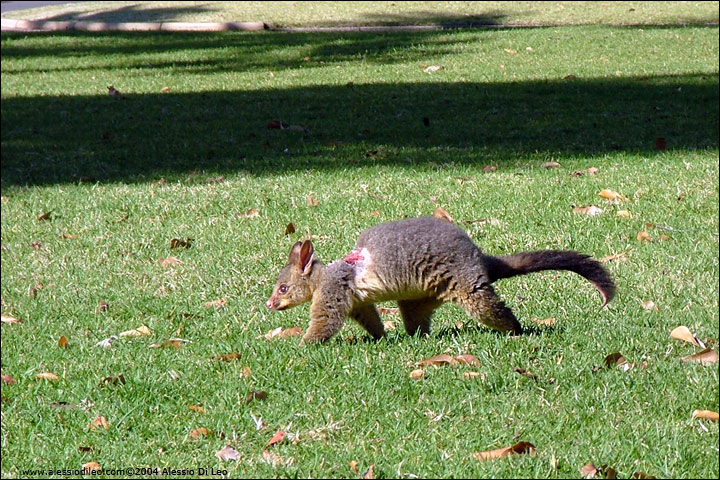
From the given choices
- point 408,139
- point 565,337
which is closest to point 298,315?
point 565,337

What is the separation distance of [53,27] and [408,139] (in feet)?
50.4

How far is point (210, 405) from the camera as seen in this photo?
14.3ft

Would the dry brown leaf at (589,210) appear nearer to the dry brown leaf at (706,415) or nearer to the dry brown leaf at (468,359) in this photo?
the dry brown leaf at (468,359)

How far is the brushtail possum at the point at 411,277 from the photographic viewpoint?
4773 mm

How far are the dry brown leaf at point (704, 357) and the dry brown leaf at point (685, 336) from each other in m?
0.17

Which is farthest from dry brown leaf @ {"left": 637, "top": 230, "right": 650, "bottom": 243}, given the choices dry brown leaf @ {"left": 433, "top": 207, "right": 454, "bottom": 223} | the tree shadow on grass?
the tree shadow on grass

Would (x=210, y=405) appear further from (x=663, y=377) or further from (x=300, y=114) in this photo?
(x=300, y=114)

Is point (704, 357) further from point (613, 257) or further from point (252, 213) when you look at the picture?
point (252, 213)

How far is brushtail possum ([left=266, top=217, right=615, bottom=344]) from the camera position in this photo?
188 inches

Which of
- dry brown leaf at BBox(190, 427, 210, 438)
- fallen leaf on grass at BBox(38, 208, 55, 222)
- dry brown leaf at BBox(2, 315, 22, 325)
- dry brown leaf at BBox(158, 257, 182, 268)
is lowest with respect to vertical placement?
dry brown leaf at BBox(2, 315, 22, 325)

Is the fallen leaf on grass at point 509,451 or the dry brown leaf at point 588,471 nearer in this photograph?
the dry brown leaf at point 588,471

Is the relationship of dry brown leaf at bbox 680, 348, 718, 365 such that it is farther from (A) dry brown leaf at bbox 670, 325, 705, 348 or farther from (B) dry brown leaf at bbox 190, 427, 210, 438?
(B) dry brown leaf at bbox 190, 427, 210, 438

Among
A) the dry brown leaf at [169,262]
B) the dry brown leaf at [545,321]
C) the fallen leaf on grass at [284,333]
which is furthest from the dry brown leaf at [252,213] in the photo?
the dry brown leaf at [545,321]

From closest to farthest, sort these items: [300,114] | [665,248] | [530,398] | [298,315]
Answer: [530,398]
[298,315]
[665,248]
[300,114]
